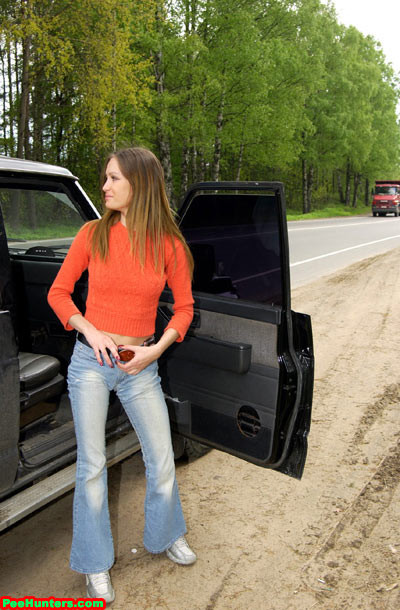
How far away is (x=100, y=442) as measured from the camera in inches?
94.8

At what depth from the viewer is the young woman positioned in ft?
7.54

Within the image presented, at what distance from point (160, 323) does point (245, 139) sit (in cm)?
2669

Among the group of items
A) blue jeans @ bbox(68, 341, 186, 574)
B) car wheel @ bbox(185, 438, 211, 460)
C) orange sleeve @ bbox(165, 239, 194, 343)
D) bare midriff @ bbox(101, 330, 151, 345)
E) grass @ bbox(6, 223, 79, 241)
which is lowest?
car wheel @ bbox(185, 438, 211, 460)

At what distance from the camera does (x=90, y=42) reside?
59.2 feet

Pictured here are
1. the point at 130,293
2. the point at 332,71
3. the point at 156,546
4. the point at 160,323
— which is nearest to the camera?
the point at 130,293

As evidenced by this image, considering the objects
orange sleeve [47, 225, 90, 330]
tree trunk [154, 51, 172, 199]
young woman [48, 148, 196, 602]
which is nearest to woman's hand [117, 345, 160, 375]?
young woman [48, 148, 196, 602]

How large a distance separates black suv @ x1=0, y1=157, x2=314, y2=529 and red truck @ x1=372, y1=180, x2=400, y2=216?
39.4 meters

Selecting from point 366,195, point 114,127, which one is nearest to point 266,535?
point 114,127

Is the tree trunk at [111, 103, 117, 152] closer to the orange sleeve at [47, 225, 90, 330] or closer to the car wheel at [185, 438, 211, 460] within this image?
the car wheel at [185, 438, 211, 460]

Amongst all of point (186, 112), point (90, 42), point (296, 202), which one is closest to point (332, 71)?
point (296, 202)

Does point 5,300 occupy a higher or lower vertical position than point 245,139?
lower

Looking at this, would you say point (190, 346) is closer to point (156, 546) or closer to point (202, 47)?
point (156, 546)

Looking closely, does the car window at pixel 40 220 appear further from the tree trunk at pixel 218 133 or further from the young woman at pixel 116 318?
the tree trunk at pixel 218 133

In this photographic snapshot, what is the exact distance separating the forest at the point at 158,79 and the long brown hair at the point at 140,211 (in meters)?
15.5
